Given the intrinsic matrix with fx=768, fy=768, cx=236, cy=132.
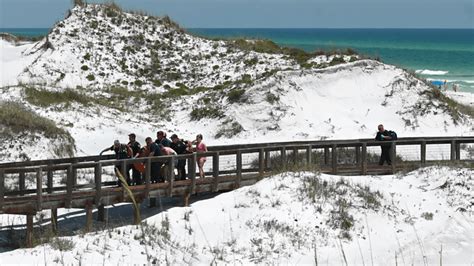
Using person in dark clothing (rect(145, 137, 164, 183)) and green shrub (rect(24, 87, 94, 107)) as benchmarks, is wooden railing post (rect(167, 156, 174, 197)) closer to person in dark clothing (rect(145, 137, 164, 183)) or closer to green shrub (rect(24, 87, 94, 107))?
person in dark clothing (rect(145, 137, 164, 183))

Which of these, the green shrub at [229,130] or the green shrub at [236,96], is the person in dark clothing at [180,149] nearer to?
the green shrub at [229,130]

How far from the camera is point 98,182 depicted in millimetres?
19656

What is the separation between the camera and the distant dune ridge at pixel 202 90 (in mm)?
36250

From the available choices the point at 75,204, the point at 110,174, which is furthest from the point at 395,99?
the point at 75,204

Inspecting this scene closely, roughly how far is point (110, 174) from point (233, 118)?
37.4ft

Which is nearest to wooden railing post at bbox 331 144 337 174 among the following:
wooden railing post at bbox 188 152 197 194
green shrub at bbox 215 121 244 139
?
A: wooden railing post at bbox 188 152 197 194

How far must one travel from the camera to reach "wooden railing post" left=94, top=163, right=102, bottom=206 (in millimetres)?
19531

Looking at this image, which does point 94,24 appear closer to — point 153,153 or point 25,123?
point 25,123

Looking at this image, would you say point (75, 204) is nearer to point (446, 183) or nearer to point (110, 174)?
point (110, 174)

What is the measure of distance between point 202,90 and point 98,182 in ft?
79.2

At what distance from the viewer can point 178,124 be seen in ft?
126

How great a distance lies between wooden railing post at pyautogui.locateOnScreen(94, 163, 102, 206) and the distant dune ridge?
10337 mm

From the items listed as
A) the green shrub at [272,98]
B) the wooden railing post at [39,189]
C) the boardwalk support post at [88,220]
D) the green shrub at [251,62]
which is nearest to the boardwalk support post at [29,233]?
the wooden railing post at [39,189]

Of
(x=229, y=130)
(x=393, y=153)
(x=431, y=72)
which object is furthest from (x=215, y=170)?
(x=431, y=72)
